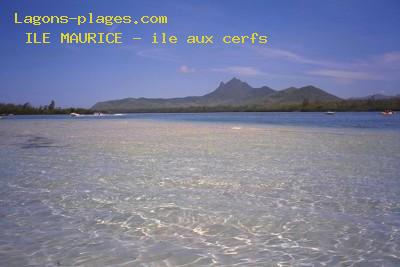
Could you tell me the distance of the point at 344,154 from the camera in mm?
16797

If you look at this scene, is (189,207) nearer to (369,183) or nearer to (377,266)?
(377,266)

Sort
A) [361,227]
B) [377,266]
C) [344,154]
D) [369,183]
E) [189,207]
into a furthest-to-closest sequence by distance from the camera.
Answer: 1. [344,154]
2. [369,183]
3. [189,207]
4. [361,227]
5. [377,266]

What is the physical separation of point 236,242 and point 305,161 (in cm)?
952

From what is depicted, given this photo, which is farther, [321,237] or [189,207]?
[189,207]

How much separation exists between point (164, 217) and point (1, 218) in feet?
9.73

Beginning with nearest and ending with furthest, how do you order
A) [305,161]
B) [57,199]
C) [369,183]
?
[57,199], [369,183], [305,161]

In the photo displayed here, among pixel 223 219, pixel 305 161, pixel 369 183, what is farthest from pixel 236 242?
pixel 305 161

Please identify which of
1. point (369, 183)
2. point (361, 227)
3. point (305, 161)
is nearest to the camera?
point (361, 227)

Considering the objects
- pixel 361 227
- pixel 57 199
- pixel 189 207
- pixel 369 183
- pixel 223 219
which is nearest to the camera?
pixel 361 227

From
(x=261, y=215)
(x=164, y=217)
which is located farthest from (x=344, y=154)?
(x=164, y=217)

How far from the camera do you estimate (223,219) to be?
695 cm

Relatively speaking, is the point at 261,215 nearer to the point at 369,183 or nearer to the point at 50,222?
the point at 50,222

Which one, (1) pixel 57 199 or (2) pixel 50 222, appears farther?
(1) pixel 57 199

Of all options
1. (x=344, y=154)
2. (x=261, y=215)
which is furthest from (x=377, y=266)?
(x=344, y=154)
